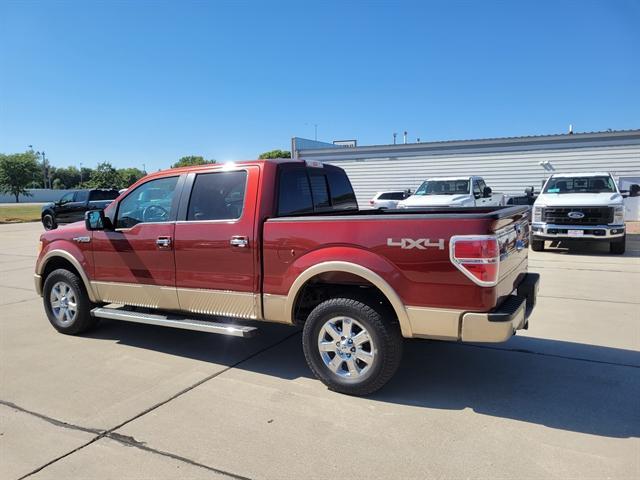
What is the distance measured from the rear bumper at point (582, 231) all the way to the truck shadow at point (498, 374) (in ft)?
23.4

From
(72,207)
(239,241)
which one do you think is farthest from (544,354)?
(72,207)

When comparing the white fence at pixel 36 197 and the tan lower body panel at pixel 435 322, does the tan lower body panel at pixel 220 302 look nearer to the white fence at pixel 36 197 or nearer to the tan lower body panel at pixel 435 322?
the tan lower body panel at pixel 435 322

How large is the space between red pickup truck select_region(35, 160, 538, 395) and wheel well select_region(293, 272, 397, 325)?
14 millimetres

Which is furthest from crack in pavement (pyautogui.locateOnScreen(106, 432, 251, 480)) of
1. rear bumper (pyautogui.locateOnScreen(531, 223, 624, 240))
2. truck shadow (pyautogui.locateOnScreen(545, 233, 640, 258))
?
truck shadow (pyautogui.locateOnScreen(545, 233, 640, 258))

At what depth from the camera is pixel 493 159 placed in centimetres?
2175

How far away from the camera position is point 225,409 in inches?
145

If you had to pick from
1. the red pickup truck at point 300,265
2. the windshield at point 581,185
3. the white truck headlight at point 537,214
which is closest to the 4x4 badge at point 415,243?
the red pickup truck at point 300,265

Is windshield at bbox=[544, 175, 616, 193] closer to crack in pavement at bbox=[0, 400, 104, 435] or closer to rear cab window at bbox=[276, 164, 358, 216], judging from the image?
rear cab window at bbox=[276, 164, 358, 216]

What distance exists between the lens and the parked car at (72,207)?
21922 millimetres

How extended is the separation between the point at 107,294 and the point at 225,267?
5.75 feet

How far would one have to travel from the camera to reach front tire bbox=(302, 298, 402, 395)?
3695 millimetres

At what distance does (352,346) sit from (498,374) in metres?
1.45

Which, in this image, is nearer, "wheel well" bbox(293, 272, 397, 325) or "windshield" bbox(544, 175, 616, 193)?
"wheel well" bbox(293, 272, 397, 325)

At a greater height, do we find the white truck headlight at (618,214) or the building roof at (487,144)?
the building roof at (487,144)
